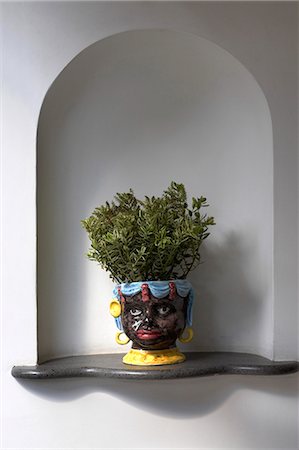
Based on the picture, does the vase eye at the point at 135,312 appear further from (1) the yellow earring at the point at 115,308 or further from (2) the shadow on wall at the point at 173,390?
(2) the shadow on wall at the point at 173,390

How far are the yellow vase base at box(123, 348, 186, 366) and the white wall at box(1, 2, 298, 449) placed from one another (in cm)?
7

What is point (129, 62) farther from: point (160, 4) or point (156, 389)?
point (156, 389)

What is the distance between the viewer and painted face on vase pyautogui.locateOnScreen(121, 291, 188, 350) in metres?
1.51

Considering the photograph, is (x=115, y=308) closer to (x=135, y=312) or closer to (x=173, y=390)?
(x=135, y=312)

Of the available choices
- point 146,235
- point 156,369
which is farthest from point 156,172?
point 156,369

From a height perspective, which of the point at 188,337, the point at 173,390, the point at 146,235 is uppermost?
the point at 146,235

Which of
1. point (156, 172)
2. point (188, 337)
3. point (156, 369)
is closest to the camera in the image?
point (156, 369)

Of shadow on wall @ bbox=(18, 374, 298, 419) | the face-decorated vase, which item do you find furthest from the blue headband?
shadow on wall @ bbox=(18, 374, 298, 419)

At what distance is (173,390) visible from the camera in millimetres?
1604

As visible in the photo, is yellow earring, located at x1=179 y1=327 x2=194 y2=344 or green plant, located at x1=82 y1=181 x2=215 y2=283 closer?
green plant, located at x1=82 y1=181 x2=215 y2=283

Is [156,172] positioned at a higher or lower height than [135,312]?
higher

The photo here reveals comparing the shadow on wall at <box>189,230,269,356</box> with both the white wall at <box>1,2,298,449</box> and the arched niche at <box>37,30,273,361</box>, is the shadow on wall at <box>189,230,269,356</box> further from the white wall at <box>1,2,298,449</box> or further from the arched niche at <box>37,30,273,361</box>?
the white wall at <box>1,2,298,449</box>

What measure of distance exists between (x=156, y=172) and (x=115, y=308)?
35 centimetres

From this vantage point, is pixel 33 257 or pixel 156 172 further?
pixel 156 172
